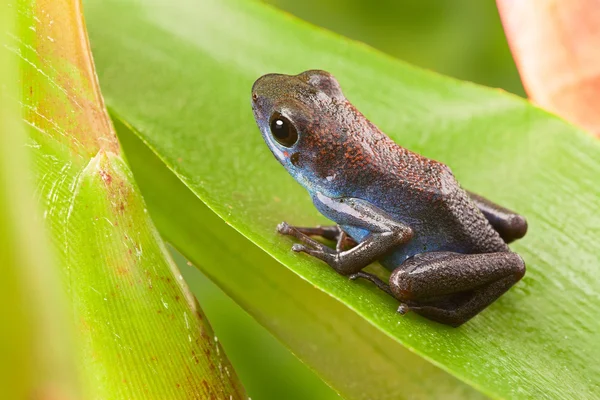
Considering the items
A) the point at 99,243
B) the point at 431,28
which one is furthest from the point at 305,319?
the point at 431,28

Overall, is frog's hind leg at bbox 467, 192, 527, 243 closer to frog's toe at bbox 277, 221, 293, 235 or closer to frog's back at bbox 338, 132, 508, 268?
frog's back at bbox 338, 132, 508, 268

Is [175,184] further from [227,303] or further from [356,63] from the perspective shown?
[227,303]

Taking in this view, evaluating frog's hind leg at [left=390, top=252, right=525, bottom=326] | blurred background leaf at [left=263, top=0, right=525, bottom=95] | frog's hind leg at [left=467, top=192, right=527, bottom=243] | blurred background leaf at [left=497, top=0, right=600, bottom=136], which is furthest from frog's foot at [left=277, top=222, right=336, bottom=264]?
blurred background leaf at [left=263, top=0, right=525, bottom=95]

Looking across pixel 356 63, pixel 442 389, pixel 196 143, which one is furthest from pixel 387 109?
pixel 442 389

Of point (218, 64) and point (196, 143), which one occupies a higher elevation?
point (218, 64)

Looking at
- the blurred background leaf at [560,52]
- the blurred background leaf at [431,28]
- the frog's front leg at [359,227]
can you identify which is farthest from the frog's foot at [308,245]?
the blurred background leaf at [431,28]

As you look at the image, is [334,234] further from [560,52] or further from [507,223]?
[560,52]

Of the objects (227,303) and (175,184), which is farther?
(227,303)

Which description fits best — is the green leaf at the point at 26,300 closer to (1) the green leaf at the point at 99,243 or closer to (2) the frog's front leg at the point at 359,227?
(1) the green leaf at the point at 99,243
